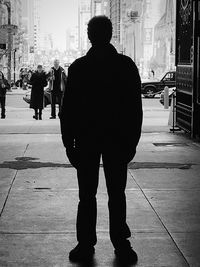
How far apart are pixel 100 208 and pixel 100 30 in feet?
9.05

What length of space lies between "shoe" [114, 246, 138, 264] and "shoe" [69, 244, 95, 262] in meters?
0.26

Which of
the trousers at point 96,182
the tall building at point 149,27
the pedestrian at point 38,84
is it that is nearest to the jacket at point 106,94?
the trousers at point 96,182

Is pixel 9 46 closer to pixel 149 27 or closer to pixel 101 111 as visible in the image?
pixel 101 111

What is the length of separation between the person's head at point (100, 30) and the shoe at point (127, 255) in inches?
66.0

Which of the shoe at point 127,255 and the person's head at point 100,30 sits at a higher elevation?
the person's head at point 100,30

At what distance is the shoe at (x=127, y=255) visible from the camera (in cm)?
528

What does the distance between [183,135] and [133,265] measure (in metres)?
11.0

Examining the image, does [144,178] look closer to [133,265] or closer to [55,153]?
[55,153]

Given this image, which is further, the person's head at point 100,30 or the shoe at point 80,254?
the shoe at point 80,254

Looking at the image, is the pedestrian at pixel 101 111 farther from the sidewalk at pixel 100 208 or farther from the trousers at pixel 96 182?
the sidewalk at pixel 100 208

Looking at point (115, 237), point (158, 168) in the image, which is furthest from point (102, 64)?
point (158, 168)

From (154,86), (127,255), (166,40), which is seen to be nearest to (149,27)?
(166,40)

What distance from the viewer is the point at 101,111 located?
5.20m

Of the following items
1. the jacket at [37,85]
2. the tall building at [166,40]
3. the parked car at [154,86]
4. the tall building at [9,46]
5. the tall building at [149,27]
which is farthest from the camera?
the tall building at [149,27]
